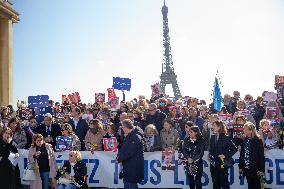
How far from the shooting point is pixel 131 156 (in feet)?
30.0

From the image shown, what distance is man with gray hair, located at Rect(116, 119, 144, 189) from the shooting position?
9133 mm

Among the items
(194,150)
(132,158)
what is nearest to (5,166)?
(132,158)

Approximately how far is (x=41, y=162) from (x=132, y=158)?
3.00m

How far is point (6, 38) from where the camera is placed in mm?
29109

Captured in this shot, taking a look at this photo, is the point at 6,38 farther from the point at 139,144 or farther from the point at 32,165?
the point at 139,144

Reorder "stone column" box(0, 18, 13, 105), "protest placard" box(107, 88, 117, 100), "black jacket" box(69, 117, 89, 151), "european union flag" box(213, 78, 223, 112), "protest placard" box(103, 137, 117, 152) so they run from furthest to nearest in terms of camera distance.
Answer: "stone column" box(0, 18, 13, 105) → "protest placard" box(107, 88, 117, 100) → "european union flag" box(213, 78, 223, 112) → "black jacket" box(69, 117, 89, 151) → "protest placard" box(103, 137, 117, 152)

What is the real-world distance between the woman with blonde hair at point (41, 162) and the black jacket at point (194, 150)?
12.3 feet

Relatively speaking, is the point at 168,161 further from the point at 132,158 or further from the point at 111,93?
the point at 111,93

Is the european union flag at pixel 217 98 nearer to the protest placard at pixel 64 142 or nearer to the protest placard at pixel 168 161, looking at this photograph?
the protest placard at pixel 168 161

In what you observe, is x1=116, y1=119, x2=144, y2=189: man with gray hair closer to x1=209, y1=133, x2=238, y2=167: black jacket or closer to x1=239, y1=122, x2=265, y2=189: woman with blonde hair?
x1=209, y1=133, x2=238, y2=167: black jacket

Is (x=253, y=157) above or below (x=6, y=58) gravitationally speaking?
below

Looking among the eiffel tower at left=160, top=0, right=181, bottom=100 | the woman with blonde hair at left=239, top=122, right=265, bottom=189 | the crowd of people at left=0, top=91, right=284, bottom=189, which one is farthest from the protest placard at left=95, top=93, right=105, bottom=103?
the eiffel tower at left=160, top=0, right=181, bottom=100

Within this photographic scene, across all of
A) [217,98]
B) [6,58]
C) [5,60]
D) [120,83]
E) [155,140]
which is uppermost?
[6,58]

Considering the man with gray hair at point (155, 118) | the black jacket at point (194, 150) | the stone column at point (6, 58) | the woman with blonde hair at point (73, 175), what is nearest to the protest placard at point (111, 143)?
the man with gray hair at point (155, 118)
